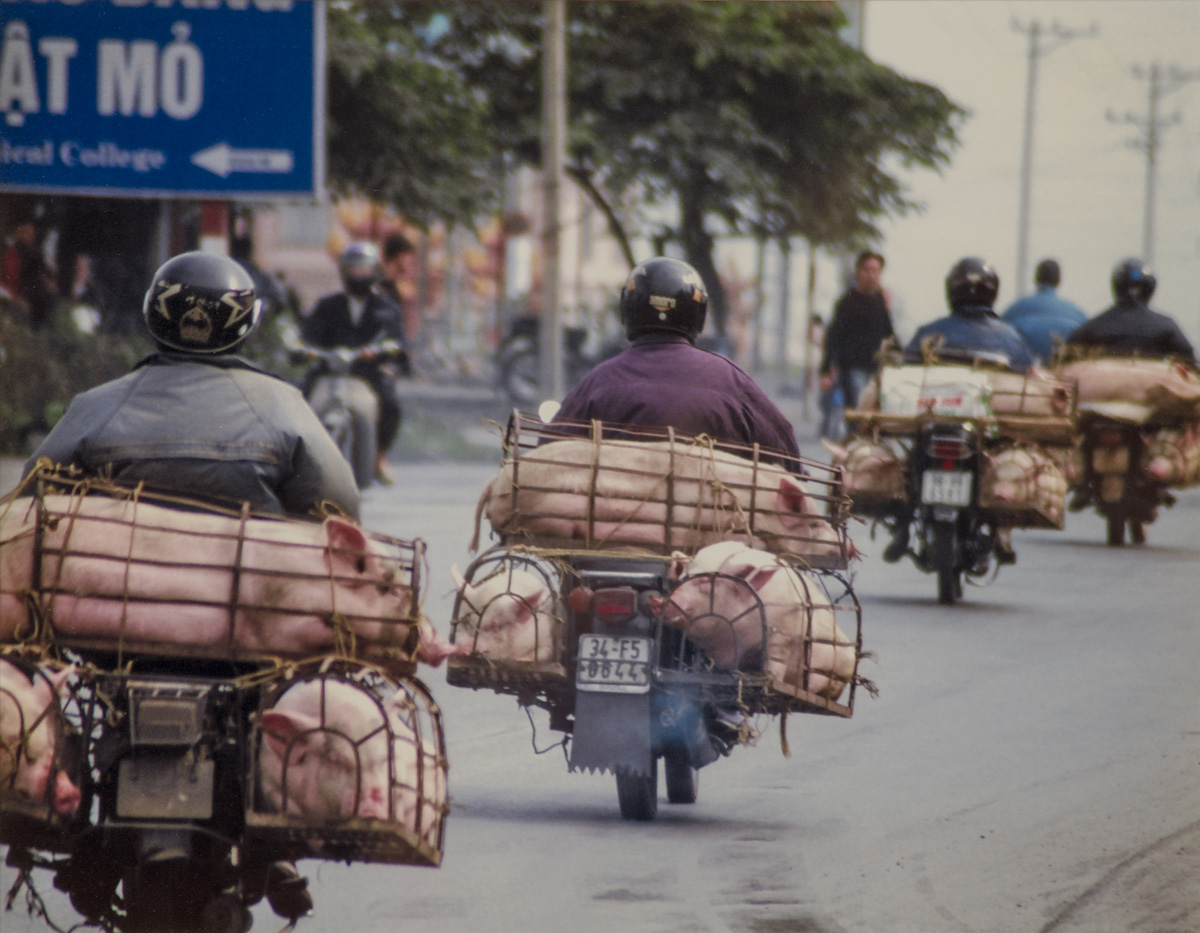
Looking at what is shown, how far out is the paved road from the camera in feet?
16.6

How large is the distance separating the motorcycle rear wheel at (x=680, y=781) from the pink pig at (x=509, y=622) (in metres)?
0.66

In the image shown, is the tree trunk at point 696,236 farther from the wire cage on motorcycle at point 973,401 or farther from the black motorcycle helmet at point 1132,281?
the wire cage on motorcycle at point 973,401

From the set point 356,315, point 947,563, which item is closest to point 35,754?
point 947,563

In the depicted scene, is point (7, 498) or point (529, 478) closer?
point (7, 498)

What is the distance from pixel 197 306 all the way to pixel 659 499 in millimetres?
1932

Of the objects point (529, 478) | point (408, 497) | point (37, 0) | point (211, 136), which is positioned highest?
point (37, 0)

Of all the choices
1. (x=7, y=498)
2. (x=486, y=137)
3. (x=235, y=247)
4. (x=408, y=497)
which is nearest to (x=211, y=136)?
(x=408, y=497)

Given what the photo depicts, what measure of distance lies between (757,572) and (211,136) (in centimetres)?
1201

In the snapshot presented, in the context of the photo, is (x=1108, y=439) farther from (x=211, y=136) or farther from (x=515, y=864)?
(x=515, y=864)

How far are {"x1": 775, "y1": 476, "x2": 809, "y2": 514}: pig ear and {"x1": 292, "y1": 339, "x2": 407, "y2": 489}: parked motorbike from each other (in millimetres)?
7792

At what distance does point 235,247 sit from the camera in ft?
76.9

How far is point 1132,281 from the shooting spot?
591 inches

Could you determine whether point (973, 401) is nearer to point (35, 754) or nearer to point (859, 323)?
point (859, 323)

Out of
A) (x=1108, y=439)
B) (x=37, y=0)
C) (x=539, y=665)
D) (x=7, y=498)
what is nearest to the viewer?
(x=7, y=498)
